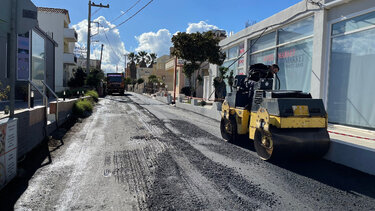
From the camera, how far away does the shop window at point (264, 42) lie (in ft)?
47.5

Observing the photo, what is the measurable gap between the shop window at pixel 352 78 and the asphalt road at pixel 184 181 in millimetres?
3957

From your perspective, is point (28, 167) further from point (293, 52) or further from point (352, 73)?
point (293, 52)

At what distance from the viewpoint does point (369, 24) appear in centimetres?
881

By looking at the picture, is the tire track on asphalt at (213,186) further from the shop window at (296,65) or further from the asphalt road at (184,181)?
the shop window at (296,65)

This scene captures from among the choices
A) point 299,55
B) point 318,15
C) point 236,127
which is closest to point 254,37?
point 299,55

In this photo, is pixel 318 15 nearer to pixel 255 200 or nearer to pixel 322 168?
pixel 322 168

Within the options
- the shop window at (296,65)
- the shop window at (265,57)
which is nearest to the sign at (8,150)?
the shop window at (296,65)

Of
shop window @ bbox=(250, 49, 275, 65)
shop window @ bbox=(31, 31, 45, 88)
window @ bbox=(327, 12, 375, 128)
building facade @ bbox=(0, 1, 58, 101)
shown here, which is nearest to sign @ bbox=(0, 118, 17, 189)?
building facade @ bbox=(0, 1, 58, 101)

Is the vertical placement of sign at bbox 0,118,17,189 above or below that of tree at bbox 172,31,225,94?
below

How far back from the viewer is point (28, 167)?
541cm

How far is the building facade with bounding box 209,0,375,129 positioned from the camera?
29.3ft

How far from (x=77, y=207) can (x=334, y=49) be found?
9951 millimetres

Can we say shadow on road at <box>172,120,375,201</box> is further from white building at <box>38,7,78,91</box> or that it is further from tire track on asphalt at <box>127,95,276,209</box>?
white building at <box>38,7,78,91</box>

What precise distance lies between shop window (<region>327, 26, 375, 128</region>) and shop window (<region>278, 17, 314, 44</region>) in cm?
151
